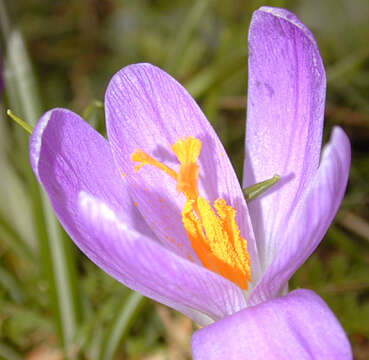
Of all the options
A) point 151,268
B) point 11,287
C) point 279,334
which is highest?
point 151,268

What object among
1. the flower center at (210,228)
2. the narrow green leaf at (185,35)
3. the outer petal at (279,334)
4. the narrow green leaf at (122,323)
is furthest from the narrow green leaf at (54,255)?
the outer petal at (279,334)

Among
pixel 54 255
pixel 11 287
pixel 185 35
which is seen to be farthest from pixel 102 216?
pixel 185 35

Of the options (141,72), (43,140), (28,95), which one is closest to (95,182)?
(43,140)

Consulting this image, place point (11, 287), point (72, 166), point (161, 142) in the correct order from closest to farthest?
1. point (72, 166)
2. point (161, 142)
3. point (11, 287)

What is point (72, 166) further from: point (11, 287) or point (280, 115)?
point (11, 287)

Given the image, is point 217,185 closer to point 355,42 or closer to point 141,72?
point 141,72

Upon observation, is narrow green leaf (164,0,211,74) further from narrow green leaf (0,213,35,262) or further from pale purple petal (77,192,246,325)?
pale purple petal (77,192,246,325)

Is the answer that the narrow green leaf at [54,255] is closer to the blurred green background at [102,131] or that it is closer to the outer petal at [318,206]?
the blurred green background at [102,131]
